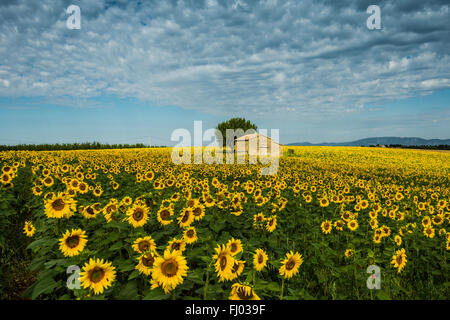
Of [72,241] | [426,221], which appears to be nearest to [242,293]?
[72,241]

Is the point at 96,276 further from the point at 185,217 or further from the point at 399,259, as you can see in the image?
the point at 399,259

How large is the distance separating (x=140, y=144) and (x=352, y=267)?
64602mm

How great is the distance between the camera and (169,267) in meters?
2.36

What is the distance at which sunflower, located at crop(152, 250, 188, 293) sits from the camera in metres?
2.34

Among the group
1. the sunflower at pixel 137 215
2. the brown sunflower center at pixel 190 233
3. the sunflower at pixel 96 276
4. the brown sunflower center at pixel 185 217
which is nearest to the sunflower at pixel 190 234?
the brown sunflower center at pixel 190 233

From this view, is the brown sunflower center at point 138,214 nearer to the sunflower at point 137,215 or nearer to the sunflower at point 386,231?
the sunflower at point 137,215

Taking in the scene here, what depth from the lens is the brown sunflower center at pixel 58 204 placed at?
372 cm

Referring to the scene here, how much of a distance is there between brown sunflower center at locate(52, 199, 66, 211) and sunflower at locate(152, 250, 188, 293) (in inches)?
91.2

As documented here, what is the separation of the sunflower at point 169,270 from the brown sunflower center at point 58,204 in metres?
2.32

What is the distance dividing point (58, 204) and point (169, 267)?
98.2 inches

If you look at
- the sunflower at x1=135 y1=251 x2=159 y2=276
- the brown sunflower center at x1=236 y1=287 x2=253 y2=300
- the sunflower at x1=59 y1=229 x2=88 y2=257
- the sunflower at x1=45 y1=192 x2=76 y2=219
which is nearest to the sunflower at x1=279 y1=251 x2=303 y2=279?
the brown sunflower center at x1=236 y1=287 x2=253 y2=300

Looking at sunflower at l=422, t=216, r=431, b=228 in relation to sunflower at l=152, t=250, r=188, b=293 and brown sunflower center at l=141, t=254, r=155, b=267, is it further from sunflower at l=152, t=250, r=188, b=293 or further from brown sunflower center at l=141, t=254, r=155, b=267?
brown sunflower center at l=141, t=254, r=155, b=267

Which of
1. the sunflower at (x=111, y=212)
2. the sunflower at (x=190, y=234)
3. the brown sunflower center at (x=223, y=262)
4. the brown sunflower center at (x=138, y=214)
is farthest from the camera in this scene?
the sunflower at (x=111, y=212)
